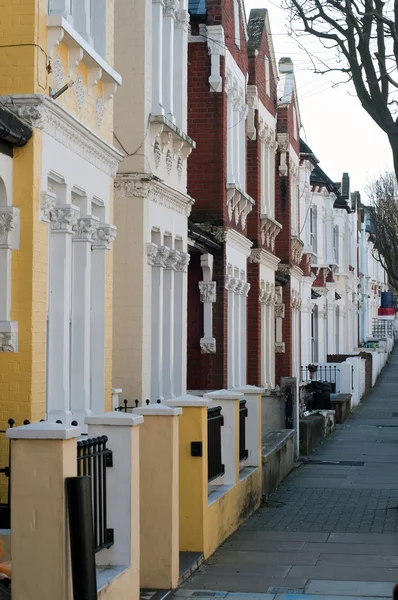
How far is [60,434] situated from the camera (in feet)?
25.8

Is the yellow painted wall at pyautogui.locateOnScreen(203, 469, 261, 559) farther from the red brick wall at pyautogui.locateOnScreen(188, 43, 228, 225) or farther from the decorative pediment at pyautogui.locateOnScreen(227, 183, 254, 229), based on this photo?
the decorative pediment at pyautogui.locateOnScreen(227, 183, 254, 229)

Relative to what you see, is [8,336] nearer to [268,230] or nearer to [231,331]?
[231,331]

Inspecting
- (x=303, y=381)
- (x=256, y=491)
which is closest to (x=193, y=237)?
(x=256, y=491)

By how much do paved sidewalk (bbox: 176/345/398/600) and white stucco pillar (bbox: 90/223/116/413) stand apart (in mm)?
2210

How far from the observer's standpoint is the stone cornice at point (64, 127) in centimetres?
1081

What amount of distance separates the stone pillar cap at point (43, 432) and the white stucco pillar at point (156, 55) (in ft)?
30.5

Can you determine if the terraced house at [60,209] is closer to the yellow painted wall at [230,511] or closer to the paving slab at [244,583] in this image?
the yellow painted wall at [230,511]

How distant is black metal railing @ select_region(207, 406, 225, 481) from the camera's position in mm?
13578

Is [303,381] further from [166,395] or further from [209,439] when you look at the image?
[209,439]

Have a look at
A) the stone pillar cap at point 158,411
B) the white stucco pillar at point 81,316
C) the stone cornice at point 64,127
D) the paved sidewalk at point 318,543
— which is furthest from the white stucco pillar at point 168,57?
the stone pillar cap at point 158,411

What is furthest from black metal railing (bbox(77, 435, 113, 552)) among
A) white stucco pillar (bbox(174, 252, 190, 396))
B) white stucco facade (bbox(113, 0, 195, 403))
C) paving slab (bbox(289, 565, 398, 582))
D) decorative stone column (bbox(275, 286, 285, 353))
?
decorative stone column (bbox(275, 286, 285, 353))

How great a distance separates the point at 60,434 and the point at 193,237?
1267cm

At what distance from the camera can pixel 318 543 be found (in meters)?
13.7

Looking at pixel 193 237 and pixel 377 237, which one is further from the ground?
pixel 377 237
